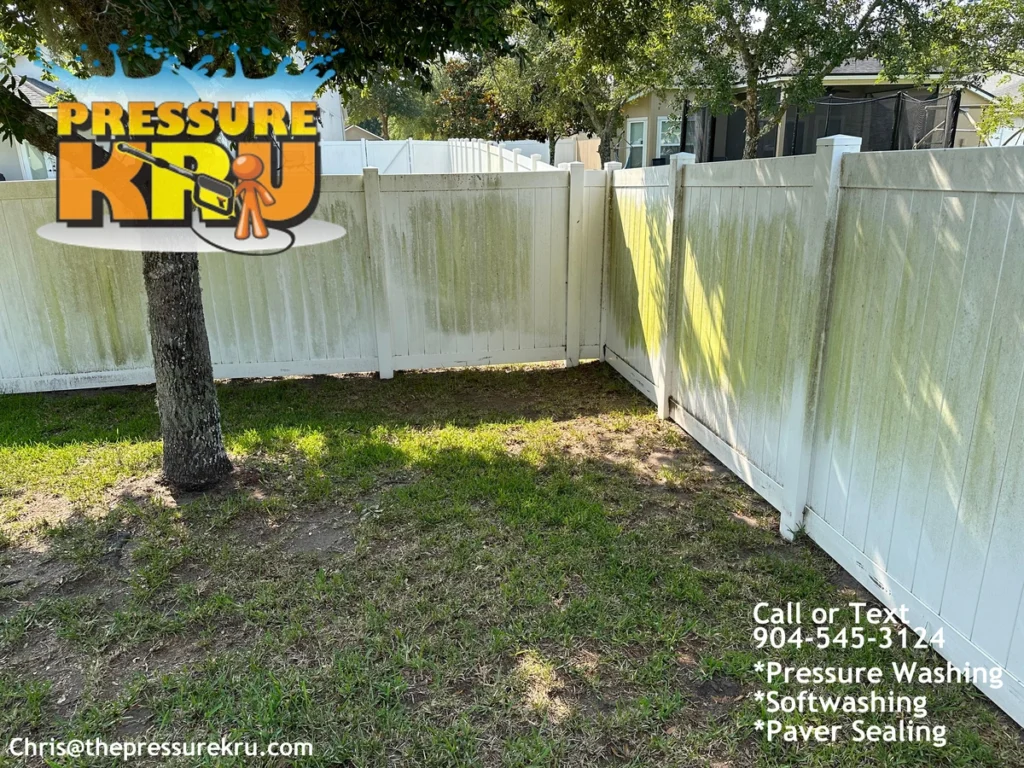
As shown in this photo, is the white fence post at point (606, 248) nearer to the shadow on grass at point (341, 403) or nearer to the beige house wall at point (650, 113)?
the shadow on grass at point (341, 403)

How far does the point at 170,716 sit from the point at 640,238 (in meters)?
4.21

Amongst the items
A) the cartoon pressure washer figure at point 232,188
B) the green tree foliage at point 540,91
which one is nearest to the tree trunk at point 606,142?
the green tree foliage at point 540,91

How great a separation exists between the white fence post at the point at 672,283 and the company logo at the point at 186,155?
2.29 m

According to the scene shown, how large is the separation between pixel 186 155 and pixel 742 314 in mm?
3267

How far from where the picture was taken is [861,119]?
13.2 m

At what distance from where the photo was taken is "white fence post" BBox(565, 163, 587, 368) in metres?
5.68

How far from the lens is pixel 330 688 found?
2334mm

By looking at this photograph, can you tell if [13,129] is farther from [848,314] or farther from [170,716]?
[848,314]

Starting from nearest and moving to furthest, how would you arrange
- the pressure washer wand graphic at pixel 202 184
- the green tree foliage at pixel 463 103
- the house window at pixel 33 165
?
the pressure washer wand graphic at pixel 202 184 → the house window at pixel 33 165 → the green tree foliage at pixel 463 103

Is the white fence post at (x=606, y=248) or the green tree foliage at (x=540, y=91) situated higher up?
the green tree foliage at (x=540, y=91)

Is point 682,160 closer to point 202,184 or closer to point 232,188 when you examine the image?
point 232,188

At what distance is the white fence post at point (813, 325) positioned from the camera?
283cm

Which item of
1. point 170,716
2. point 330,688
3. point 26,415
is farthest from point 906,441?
point 26,415

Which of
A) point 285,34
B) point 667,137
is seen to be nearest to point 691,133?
point 667,137
